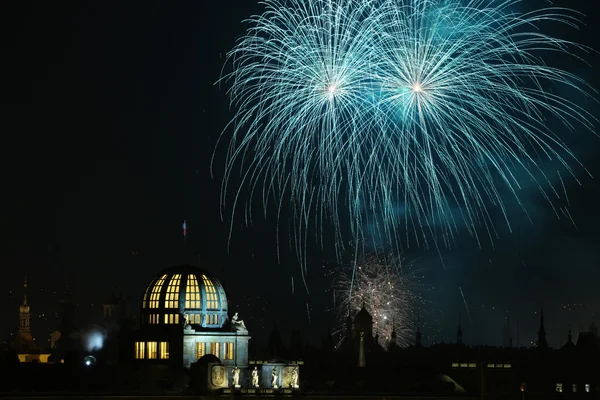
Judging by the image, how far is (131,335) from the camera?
14688cm

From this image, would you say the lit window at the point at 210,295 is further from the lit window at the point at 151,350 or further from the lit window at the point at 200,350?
the lit window at the point at 151,350

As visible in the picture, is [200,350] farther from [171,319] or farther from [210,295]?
[210,295]

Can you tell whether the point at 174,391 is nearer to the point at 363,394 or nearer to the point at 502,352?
the point at 363,394

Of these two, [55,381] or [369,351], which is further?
[369,351]

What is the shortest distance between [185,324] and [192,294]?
3.85 metres

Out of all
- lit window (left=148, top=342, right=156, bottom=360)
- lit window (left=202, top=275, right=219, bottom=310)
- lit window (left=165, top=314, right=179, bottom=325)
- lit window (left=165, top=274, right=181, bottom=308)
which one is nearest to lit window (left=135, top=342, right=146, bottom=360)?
lit window (left=148, top=342, right=156, bottom=360)

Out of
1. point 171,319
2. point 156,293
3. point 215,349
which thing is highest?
point 156,293

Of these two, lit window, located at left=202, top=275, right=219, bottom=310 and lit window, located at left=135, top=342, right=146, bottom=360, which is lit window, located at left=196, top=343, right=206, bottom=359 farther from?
lit window, located at left=135, top=342, right=146, bottom=360

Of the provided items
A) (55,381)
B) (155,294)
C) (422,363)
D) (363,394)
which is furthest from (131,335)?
(422,363)

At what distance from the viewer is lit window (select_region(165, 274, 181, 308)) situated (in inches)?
5684

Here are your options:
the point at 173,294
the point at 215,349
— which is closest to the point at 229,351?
the point at 215,349

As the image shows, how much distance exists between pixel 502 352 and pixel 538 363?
25.3 m

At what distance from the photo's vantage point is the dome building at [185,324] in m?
144

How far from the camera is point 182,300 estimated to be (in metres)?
144
